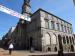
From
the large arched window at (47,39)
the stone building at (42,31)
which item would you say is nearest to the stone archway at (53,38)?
the stone building at (42,31)

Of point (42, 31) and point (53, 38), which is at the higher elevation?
point (42, 31)

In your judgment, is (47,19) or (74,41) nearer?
(47,19)

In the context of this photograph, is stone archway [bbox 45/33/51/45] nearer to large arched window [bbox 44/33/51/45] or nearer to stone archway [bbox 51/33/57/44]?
large arched window [bbox 44/33/51/45]

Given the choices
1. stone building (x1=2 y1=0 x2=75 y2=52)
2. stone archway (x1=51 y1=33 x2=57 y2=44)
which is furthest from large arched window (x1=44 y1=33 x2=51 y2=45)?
stone archway (x1=51 y1=33 x2=57 y2=44)

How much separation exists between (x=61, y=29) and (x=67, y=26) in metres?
6.13

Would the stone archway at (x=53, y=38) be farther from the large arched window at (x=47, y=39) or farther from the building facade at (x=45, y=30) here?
the large arched window at (x=47, y=39)

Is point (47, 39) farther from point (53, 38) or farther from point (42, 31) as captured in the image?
point (53, 38)

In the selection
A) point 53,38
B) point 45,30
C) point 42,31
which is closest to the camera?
point 42,31

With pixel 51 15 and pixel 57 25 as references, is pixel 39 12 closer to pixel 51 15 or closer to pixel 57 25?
pixel 51 15

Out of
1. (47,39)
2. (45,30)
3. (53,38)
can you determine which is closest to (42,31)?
(45,30)

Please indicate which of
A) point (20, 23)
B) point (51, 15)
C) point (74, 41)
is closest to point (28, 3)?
point (20, 23)

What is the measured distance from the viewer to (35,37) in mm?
30766

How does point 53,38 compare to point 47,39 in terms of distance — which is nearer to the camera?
point 47,39

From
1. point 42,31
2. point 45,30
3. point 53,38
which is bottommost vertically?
point 53,38
